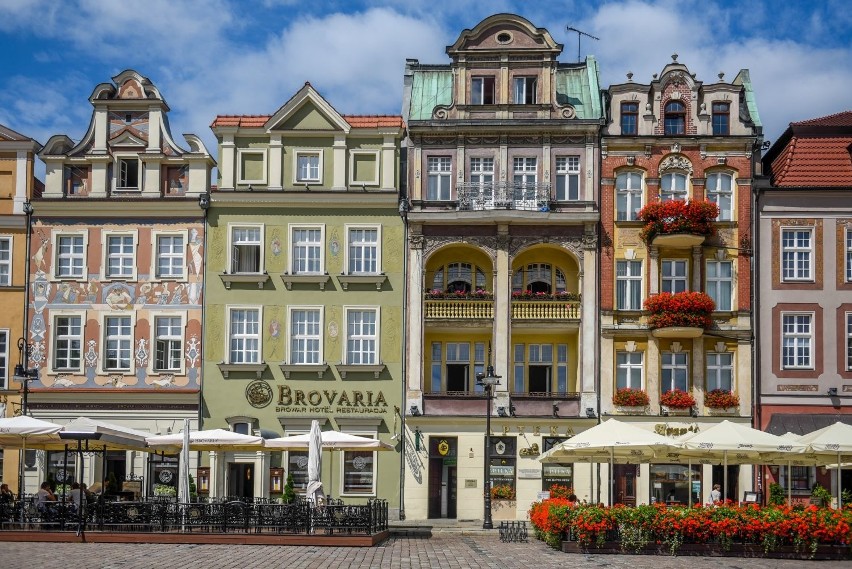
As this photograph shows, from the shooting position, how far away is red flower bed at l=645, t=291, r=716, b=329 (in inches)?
1732

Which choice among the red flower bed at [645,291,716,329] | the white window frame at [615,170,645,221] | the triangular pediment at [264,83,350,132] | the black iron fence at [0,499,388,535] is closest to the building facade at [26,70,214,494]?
the triangular pediment at [264,83,350,132]

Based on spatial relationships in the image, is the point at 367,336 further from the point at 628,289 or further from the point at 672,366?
the point at 672,366

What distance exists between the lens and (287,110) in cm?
4678

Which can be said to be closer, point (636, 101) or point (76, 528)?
point (76, 528)

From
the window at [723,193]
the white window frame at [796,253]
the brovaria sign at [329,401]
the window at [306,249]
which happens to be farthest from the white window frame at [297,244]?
the white window frame at [796,253]

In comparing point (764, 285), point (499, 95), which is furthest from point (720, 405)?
point (499, 95)

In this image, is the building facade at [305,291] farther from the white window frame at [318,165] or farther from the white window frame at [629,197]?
the white window frame at [629,197]

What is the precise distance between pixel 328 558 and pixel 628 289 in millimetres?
21641

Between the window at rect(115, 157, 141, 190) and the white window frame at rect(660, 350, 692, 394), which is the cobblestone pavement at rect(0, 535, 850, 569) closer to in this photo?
the white window frame at rect(660, 350, 692, 394)

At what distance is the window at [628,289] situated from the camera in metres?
45.8

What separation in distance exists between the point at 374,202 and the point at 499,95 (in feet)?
19.9

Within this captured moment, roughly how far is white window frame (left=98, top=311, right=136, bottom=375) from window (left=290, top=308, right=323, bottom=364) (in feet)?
19.1

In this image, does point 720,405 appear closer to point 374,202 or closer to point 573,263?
point 573,263

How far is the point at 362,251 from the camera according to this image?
153 ft
